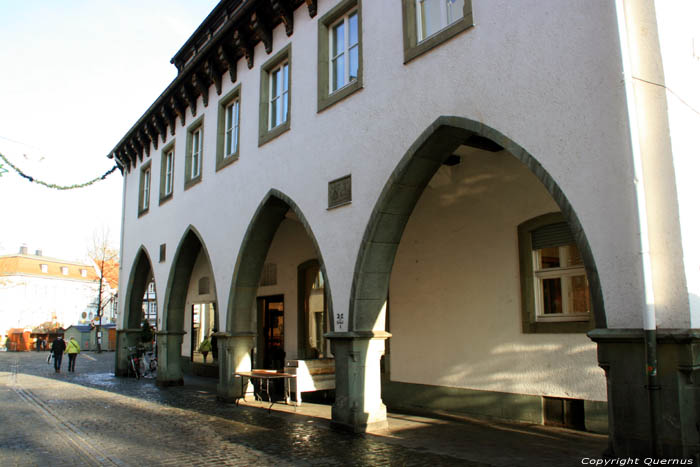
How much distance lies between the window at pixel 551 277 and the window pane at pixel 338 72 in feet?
12.9

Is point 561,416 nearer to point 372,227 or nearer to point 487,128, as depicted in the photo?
point 372,227

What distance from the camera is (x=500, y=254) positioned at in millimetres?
9797

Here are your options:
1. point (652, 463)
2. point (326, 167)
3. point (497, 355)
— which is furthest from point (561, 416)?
point (326, 167)

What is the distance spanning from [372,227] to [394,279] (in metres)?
3.31

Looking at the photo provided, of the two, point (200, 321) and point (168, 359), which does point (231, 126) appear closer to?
point (168, 359)

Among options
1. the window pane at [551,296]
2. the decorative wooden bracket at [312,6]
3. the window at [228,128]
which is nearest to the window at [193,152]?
the window at [228,128]

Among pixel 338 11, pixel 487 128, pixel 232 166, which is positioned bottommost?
pixel 487 128

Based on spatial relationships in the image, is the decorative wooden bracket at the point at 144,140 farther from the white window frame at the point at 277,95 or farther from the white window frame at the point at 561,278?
the white window frame at the point at 561,278

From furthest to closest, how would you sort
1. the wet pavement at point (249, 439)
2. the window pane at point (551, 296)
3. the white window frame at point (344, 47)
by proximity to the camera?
the white window frame at point (344, 47), the window pane at point (551, 296), the wet pavement at point (249, 439)

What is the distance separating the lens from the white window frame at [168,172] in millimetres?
17672

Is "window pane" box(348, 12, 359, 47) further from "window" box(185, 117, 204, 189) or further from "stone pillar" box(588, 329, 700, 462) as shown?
"window" box(185, 117, 204, 189)

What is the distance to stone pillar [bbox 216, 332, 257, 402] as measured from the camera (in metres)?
12.6

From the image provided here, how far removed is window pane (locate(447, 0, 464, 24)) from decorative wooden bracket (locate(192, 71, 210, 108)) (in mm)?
8412

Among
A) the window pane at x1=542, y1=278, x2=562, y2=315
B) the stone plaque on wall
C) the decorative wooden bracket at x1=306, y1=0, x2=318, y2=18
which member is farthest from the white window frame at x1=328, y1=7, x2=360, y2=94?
the window pane at x1=542, y1=278, x2=562, y2=315
